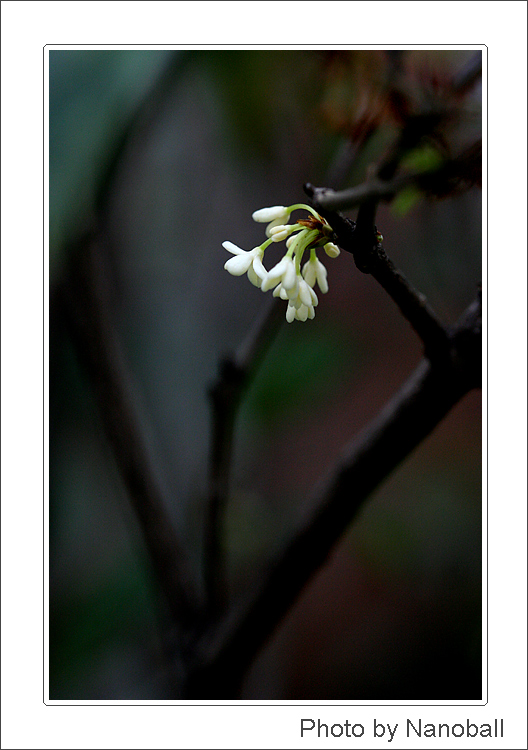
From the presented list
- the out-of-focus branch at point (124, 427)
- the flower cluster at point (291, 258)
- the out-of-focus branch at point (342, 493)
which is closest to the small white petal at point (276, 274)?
the flower cluster at point (291, 258)

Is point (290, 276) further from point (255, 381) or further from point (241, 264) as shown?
point (255, 381)

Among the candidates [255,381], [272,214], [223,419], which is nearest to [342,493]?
[223,419]

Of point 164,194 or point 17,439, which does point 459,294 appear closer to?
point 17,439

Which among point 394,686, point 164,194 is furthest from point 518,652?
point 164,194

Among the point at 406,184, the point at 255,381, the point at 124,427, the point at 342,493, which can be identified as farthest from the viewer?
the point at 255,381

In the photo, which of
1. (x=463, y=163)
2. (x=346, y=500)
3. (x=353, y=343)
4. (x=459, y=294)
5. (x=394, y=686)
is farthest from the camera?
(x=353, y=343)

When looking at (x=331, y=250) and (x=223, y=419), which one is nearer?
(x=331, y=250)

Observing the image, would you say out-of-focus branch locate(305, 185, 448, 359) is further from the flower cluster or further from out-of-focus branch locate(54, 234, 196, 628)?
out-of-focus branch locate(54, 234, 196, 628)
